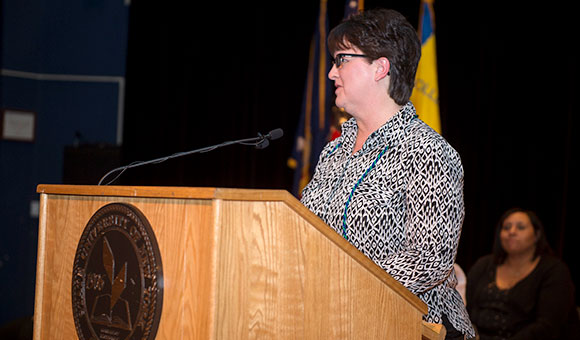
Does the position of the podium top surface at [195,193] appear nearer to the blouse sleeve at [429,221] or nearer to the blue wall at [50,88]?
the blouse sleeve at [429,221]

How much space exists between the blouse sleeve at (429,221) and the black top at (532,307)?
277cm

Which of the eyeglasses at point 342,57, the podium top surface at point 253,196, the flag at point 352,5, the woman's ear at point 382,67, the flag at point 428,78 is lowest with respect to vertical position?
the podium top surface at point 253,196

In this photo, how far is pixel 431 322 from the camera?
1.51m

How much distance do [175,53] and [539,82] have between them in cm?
341

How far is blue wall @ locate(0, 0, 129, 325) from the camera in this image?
20.6 feet

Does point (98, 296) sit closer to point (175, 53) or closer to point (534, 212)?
point (534, 212)

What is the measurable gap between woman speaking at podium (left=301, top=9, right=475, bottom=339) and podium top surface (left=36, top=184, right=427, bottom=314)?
12 centimetres

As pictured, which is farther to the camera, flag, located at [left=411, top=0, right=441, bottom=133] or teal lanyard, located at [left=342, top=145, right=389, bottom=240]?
flag, located at [left=411, top=0, right=441, bottom=133]

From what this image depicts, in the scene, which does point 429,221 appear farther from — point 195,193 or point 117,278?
point 117,278

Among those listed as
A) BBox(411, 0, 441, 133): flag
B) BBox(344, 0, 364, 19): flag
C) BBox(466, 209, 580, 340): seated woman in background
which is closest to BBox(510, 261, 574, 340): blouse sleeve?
BBox(466, 209, 580, 340): seated woman in background

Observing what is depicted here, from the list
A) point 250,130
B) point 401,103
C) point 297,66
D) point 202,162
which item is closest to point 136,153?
point 202,162

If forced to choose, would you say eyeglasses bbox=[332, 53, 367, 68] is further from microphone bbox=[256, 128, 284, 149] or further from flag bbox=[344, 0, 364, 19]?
flag bbox=[344, 0, 364, 19]

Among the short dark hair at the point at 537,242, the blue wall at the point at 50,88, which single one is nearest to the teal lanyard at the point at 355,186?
the short dark hair at the point at 537,242

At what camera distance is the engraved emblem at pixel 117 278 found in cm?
119
